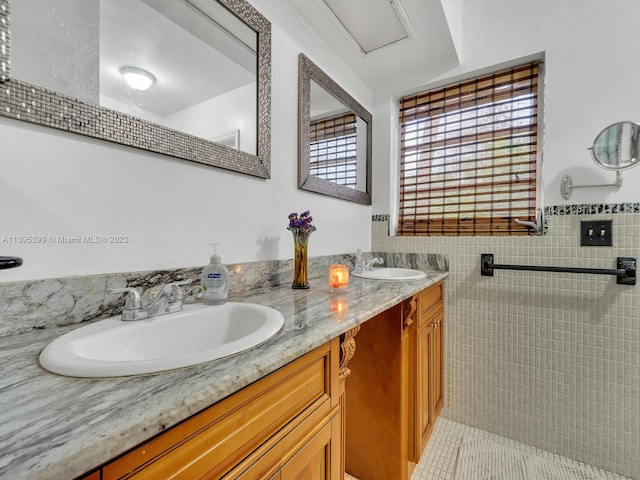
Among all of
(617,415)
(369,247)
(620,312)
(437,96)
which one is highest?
(437,96)

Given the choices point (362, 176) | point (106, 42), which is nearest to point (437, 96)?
point (362, 176)

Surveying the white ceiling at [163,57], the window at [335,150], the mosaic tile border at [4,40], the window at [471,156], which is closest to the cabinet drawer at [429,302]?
the window at [471,156]

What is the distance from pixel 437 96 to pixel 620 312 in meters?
1.50

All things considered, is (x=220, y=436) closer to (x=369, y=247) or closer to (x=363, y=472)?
(x=363, y=472)

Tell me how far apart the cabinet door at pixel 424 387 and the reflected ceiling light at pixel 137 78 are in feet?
4.47

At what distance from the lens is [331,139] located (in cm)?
163

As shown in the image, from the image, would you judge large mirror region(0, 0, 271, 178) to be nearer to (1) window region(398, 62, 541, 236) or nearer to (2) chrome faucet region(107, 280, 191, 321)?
(2) chrome faucet region(107, 280, 191, 321)

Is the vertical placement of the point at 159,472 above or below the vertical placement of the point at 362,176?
below

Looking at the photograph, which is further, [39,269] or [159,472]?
[39,269]

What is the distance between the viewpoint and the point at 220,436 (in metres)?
0.44

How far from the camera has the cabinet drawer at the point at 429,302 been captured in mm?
1324

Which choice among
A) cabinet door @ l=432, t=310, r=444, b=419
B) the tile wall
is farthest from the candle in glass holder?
the tile wall

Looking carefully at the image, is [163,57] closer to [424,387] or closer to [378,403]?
[378,403]

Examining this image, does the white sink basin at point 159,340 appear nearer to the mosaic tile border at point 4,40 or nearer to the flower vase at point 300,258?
the flower vase at point 300,258
